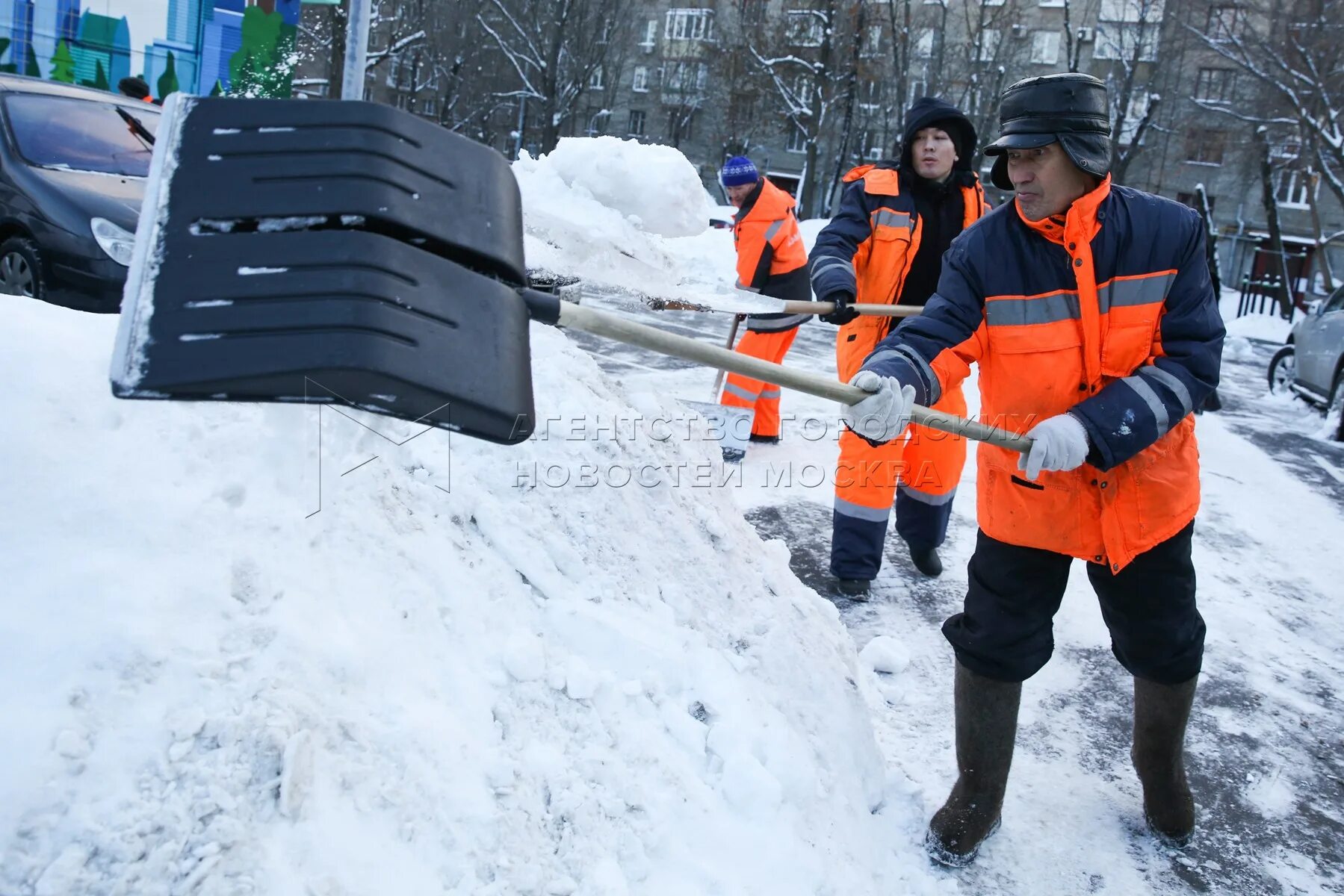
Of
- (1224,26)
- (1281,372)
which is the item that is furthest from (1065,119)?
(1224,26)

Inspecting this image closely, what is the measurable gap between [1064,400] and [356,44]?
336cm

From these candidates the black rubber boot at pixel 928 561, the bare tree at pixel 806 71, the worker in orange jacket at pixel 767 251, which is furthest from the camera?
the bare tree at pixel 806 71

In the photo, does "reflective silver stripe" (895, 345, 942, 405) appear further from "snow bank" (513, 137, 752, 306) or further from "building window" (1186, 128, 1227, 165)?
"building window" (1186, 128, 1227, 165)

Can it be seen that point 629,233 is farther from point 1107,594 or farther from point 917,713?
point 1107,594

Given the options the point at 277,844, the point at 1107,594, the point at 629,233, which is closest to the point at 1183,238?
the point at 1107,594

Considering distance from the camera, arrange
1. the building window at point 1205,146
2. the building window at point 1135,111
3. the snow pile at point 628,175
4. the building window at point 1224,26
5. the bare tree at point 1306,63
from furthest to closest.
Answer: the building window at point 1205,146 < the building window at point 1135,111 < the building window at point 1224,26 < the bare tree at point 1306,63 < the snow pile at point 628,175

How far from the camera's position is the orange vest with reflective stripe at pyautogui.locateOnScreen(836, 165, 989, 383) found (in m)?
3.84

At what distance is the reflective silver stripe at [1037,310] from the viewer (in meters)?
2.20

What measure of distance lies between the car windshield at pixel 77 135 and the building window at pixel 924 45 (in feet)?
80.4

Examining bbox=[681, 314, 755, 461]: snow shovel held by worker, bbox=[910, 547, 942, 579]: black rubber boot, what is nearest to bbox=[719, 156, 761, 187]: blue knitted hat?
bbox=[681, 314, 755, 461]: snow shovel held by worker

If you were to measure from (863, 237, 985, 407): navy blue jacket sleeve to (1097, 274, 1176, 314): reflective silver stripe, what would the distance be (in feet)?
0.89

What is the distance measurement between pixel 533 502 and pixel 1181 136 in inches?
1515

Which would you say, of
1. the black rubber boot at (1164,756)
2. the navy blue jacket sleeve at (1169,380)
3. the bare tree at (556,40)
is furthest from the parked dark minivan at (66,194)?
the bare tree at (556,40)

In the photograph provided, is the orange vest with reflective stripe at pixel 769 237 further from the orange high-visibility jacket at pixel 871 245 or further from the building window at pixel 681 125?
the building window at pixel 681 125
